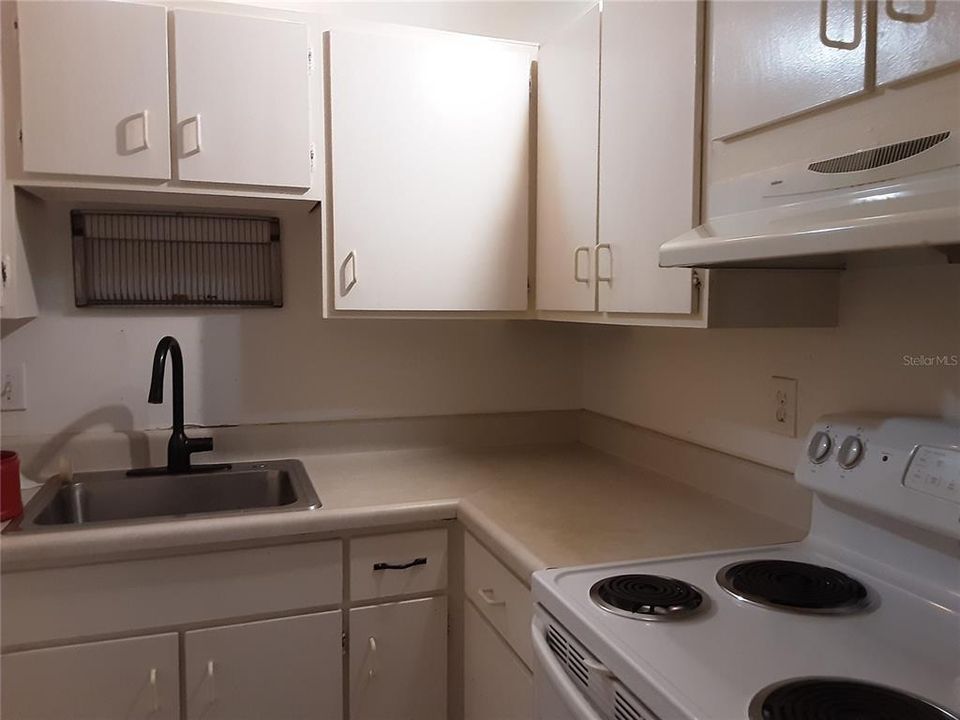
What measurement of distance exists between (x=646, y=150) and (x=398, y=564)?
1086 mm

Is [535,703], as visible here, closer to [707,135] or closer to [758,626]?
[758,626]

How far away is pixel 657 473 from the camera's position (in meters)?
2.01

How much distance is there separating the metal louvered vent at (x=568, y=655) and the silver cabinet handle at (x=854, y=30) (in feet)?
3.14

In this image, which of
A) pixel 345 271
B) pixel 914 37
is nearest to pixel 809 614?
pixel 914 37

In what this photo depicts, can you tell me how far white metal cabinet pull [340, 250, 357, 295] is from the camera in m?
1.90

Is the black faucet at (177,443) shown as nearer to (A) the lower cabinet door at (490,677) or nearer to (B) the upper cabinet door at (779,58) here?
(A) the lower cabinet door at (490,677)

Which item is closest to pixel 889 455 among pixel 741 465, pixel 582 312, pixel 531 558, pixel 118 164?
pixel 741 465

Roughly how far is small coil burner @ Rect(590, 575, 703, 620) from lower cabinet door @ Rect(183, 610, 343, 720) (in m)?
0.78

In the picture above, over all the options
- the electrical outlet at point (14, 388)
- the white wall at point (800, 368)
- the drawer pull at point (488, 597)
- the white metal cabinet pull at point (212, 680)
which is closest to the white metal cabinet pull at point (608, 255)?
the white wall at point (800, 368)

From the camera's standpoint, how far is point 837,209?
978mm

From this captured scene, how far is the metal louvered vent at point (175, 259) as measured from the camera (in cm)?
199

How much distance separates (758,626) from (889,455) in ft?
1.23

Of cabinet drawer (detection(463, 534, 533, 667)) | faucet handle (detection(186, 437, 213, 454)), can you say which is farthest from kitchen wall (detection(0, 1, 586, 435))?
cabinet drawer (detection(463, 534, 533, 667))

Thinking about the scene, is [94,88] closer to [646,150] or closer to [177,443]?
[177,443]
